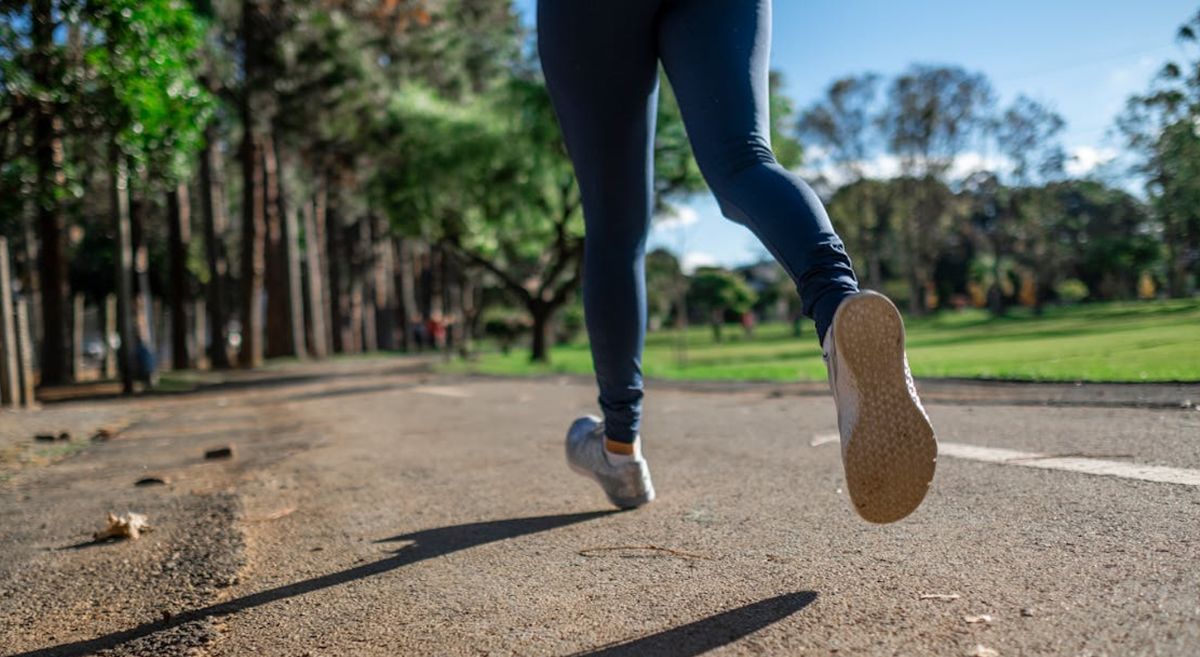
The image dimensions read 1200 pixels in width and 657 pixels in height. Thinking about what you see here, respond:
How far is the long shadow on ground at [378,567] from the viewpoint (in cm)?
162

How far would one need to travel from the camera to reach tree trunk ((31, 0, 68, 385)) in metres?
8.62

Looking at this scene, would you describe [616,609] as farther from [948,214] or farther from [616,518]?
[948,214]

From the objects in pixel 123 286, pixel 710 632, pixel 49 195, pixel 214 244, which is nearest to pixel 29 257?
pixel 214 244

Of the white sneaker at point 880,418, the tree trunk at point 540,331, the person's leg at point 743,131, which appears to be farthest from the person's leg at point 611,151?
the tree trunk at point 540,331

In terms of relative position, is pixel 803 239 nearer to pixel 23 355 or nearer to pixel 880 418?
pixel 880 418

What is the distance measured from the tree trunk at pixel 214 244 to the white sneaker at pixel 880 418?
87.0 ft

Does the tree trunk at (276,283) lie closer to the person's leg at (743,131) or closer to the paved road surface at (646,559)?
the paved road surface at (646,559)

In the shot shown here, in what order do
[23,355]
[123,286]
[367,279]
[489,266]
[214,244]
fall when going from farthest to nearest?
1. [367,279]
2. [214,244]
3. [489,266]
4. [123,286]
5. [23,355]

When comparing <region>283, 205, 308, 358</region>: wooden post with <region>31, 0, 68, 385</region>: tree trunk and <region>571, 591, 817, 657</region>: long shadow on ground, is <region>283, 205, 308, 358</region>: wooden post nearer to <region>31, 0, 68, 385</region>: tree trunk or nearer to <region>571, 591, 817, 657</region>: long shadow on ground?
<region>31, 0, 68, 385</region>: tree trunk

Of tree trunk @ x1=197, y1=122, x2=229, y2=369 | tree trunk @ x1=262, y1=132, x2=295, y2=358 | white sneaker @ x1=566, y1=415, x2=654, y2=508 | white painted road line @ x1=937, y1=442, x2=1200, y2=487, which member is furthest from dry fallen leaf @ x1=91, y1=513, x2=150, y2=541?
tree trunk @ x1=262, y1=132, x2=295, y2=358

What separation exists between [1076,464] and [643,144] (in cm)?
151

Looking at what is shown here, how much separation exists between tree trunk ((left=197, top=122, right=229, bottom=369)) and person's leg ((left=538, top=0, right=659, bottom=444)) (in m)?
25.6

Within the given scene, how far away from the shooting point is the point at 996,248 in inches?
1855

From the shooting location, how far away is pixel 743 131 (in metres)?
1.91
